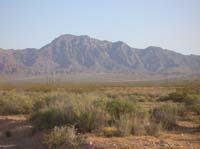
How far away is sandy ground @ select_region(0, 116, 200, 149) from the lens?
12805 mm

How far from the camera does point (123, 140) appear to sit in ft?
44.9

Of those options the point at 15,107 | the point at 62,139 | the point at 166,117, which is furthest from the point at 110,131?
the point at 15,107

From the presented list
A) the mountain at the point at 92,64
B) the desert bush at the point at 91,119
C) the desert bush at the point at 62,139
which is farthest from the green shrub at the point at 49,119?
the mountain at the point at 92,64

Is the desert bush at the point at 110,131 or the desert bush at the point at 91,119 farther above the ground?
the desert bush at the point at 91,119

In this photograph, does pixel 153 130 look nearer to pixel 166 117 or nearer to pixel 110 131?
pixel 110 131

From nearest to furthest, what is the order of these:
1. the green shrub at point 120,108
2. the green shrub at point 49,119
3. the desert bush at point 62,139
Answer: the desert bush at point 62,139, the green shrub at point 49,119, the green shrub at point 120,108

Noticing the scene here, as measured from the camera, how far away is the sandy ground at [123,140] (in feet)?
42.0

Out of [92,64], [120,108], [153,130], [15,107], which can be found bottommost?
[15,107]

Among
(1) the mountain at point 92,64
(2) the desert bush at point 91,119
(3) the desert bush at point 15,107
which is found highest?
(1) the mountain at point 92,64

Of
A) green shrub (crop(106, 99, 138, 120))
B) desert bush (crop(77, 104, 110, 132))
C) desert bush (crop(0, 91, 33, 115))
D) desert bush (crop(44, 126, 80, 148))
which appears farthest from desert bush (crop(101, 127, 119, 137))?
desert bush (crop(0, 91, 33, 115))

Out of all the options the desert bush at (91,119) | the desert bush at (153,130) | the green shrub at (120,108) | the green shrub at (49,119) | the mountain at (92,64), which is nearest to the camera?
the desert bush at (153,130)

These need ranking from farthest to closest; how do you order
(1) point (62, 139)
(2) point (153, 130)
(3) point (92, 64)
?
1. (3) point (92, 64)
2. (2) point (153, 130)
3. (1) point (62, 139)

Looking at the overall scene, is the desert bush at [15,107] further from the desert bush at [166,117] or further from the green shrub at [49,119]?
the desert bush at [166,117]

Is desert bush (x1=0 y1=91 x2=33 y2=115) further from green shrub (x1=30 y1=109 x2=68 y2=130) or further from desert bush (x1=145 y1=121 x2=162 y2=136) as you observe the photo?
desert bush (x1=145 y1=121 x2=162 y2=136)
